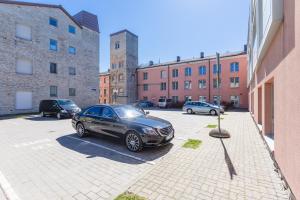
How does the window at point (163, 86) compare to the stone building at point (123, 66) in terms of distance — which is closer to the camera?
the window at point (163, 86)

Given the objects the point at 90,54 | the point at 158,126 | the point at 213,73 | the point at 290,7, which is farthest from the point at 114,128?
the point at 213,73

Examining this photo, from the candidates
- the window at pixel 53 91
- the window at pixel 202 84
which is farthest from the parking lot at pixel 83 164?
the window at pixel 202 84

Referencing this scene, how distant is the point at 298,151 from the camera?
2654mm

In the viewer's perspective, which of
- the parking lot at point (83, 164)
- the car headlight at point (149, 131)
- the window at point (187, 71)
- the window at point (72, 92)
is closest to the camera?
the parking lot at point (83, 164)

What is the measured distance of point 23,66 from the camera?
66.1 ft

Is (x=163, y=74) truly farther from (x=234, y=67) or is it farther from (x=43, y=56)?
(x=43, y=56)

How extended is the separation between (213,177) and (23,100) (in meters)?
23.0

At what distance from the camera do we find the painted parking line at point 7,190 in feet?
10.9

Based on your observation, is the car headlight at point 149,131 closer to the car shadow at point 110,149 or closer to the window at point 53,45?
the car shadow at point 110,149

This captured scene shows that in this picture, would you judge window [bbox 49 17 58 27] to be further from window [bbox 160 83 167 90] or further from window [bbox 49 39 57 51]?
window [bbox 160 83 167 90]

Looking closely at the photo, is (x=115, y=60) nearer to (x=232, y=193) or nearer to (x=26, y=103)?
(x=26, y=103)

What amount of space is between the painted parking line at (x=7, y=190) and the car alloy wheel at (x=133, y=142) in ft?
10.7

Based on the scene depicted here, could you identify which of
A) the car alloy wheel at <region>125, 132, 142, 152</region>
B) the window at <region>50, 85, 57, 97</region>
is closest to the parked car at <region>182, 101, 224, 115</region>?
the car alloy wheel at <region>125, 132, 142, 152</region>

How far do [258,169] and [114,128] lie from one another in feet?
15.3
